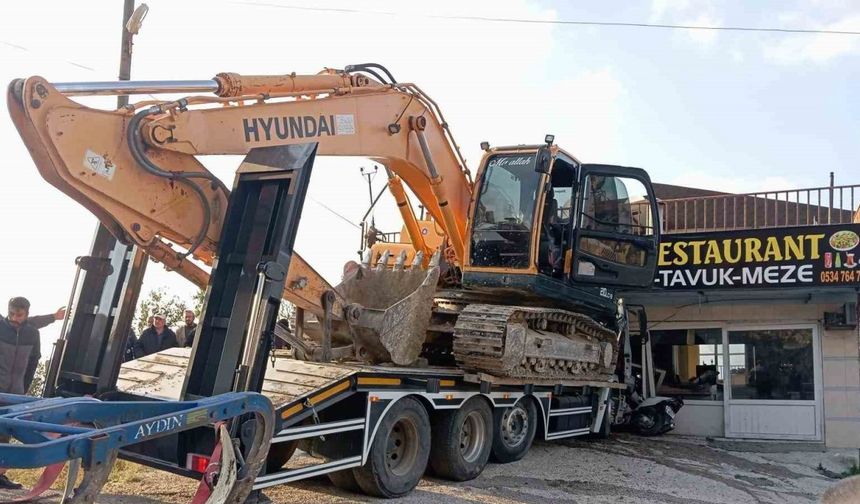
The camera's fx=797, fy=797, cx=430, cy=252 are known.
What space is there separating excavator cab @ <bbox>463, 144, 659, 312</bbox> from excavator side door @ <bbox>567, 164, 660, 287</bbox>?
12 mm

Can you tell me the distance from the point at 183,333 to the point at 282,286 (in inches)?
230

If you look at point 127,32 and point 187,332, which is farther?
point 127,32

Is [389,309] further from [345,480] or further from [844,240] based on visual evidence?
[844,240]

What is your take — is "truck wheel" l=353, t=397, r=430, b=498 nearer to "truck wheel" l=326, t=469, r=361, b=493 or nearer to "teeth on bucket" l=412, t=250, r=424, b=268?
"truck wheel" l=326, t=469, r=361, b=493

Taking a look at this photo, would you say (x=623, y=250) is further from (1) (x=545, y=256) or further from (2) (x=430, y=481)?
(2) (x=430, y=481)

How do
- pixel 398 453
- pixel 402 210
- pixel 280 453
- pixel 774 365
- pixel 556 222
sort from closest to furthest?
1. pixel 280 453
2. pixel 398 453
3. pixel 556 222
4. pixel 402 210
5. pixel 774 365

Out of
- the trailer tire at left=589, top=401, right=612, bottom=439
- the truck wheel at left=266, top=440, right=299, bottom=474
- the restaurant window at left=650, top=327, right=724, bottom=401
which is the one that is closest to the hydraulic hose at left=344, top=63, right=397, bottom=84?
the truck wheel at left=266, top=440, right=299, bottom=474

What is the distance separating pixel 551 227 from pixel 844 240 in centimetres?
516

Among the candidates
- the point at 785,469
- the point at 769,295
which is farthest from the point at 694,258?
the point at 785,469

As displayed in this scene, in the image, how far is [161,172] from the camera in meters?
6.01

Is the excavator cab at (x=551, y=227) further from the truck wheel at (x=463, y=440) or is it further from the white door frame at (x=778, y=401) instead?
the white door frame at (x=778, y=401)

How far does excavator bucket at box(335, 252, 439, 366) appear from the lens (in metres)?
7.97

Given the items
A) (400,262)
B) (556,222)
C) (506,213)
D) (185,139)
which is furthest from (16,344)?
(556,222)

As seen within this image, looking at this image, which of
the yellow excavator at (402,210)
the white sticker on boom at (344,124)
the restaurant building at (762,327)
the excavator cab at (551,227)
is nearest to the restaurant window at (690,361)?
the restaurant building at (762,327)
